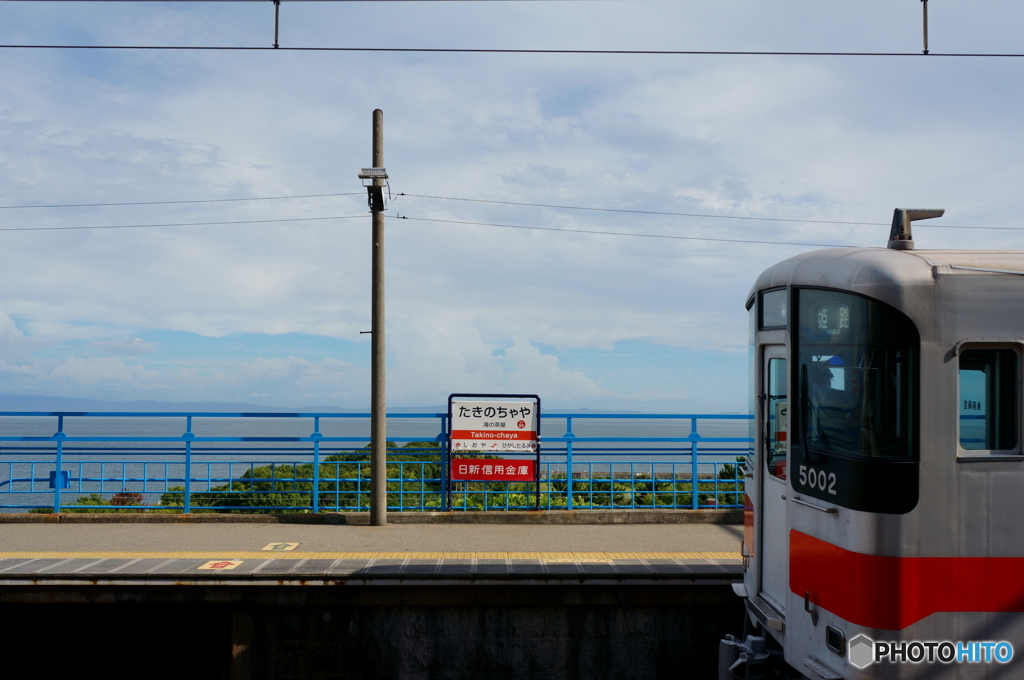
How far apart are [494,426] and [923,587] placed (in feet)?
22.5

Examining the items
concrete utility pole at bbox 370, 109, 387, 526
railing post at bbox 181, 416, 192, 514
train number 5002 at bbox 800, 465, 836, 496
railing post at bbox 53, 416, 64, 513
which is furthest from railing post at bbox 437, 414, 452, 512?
train number 5002 at bbox 800, 465, 836, 496

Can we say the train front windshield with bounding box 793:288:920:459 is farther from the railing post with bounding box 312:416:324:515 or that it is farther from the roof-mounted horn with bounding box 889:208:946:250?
the railing post with bounding box 312:416:324:515

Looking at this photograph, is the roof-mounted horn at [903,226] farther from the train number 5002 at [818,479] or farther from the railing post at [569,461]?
the railing post at [569,461]

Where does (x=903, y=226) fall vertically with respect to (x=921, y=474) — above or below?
above

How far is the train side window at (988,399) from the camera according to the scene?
14.1 ft

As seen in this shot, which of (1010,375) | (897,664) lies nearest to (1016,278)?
(1010,375)

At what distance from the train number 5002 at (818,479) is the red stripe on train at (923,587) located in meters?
0.43

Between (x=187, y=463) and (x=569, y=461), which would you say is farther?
(x=569, y=461)

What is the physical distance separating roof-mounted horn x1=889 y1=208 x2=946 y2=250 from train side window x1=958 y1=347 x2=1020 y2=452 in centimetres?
86

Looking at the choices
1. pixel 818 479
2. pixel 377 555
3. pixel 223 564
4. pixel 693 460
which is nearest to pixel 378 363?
pixel 377 555

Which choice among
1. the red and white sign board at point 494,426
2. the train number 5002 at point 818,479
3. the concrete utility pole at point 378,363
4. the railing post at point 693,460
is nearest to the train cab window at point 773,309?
the train number 5002 at point 818,479

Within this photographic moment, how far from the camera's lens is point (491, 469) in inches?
417

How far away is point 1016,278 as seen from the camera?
4391 mm

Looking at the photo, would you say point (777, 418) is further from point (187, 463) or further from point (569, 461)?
point (187, 463)
